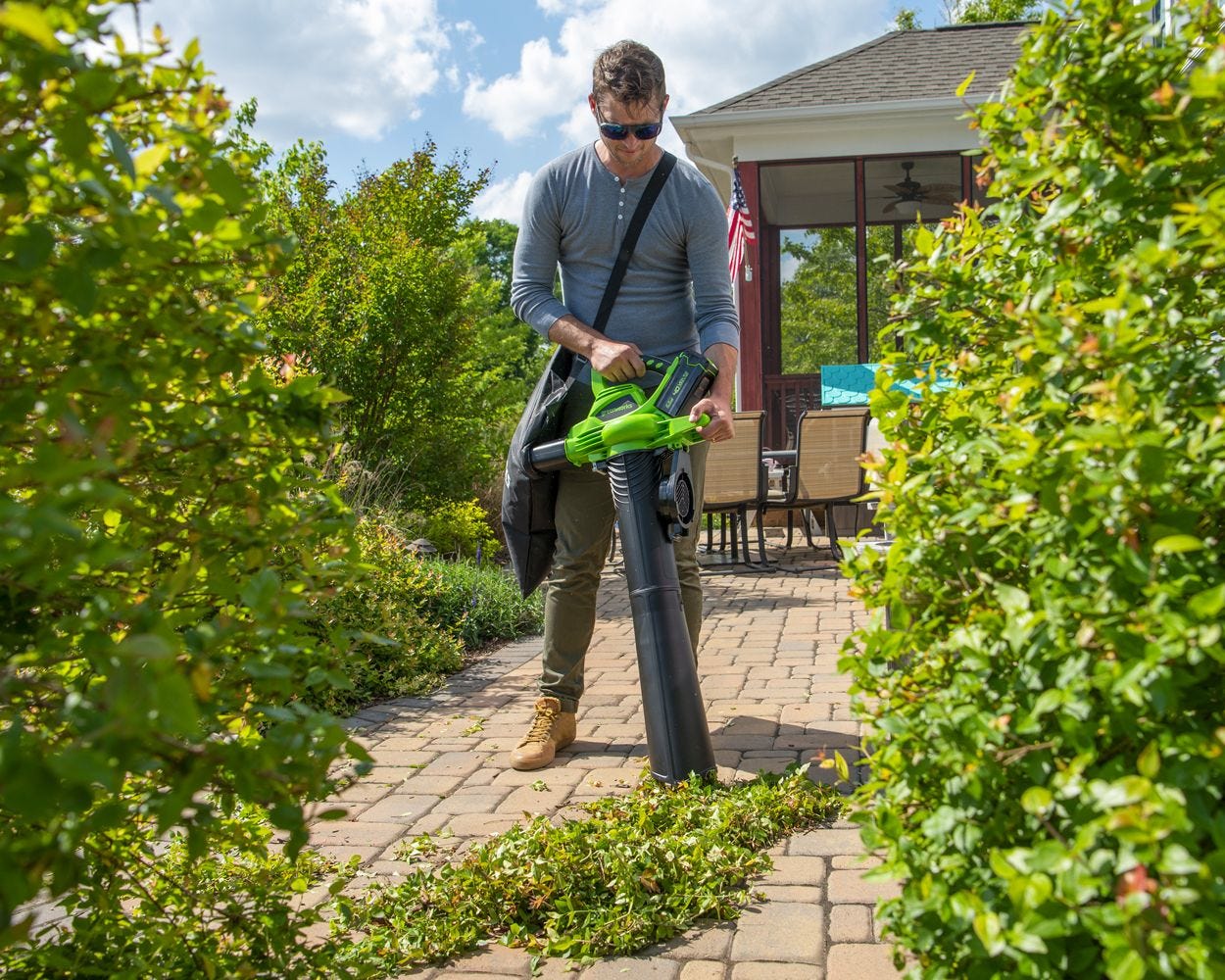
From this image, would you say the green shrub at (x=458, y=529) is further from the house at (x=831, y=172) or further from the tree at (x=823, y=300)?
the tree at (x=823, y=300)

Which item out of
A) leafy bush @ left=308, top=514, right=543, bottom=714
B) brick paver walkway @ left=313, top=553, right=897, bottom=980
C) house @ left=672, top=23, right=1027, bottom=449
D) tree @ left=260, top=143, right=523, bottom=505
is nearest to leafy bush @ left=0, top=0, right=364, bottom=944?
brick paver walkway @ left=313, top=553, right=897, bottom=980

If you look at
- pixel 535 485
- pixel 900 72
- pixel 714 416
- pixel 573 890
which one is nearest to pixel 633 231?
pixel 714 416

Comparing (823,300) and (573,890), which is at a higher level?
(823,300)

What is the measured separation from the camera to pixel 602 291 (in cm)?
378

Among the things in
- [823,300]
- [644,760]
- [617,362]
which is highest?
[823,300]

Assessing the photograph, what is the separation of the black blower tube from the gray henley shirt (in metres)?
0.61

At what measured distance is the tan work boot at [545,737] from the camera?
3.76 meters

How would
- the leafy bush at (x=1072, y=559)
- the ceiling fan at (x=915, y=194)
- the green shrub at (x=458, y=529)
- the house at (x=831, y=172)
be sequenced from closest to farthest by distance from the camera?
the leafy bush at (x=1072, y=559)
the green shrub at (x=458, y=529)
the house at (x=831, y=172)
the ceiling fan at (x=915, y=194)

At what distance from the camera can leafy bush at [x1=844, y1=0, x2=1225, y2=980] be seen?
1264 mm

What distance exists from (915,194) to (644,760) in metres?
12.2

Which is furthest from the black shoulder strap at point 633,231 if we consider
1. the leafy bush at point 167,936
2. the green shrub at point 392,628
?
the leafy bush at point 167,936

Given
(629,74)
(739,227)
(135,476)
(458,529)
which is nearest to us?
(135,476)

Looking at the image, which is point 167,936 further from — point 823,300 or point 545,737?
point 823,300

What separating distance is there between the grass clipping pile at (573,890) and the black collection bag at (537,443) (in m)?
1.15
